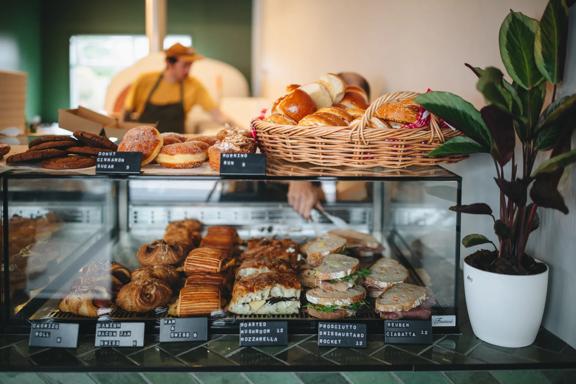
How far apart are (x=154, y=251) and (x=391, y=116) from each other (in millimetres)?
903

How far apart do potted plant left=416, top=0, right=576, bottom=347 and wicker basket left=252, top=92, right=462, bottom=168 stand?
93mm

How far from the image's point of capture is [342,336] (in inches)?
59.4

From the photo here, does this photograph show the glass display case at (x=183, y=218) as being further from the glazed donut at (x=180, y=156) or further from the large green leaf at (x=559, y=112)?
the large green leaf at (x=559, y=112)

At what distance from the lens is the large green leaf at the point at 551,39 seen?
4.33 feet

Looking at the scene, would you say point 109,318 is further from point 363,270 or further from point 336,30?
point 336,30

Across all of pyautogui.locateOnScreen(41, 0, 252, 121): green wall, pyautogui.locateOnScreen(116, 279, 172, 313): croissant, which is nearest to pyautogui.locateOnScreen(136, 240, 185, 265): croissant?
pyautogui.locateOnScreen(116, 279, 172, 313): croissant

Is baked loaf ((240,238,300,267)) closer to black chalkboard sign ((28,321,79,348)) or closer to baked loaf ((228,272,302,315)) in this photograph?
baked loaf ((228,272,302,315))

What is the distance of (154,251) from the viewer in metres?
1.87

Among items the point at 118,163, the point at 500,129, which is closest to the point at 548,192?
the point at 500,129

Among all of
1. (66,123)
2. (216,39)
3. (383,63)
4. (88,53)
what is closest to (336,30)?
(383,63)

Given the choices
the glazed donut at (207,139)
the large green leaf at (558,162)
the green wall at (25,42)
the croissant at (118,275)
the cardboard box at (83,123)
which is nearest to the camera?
the large green leaf at (558,162)

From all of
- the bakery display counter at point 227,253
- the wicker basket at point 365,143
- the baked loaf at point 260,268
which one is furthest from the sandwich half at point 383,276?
the wicker basket at point 365,143

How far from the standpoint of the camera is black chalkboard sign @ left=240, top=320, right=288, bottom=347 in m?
1.50

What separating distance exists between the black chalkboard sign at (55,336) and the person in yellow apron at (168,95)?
4005mm
